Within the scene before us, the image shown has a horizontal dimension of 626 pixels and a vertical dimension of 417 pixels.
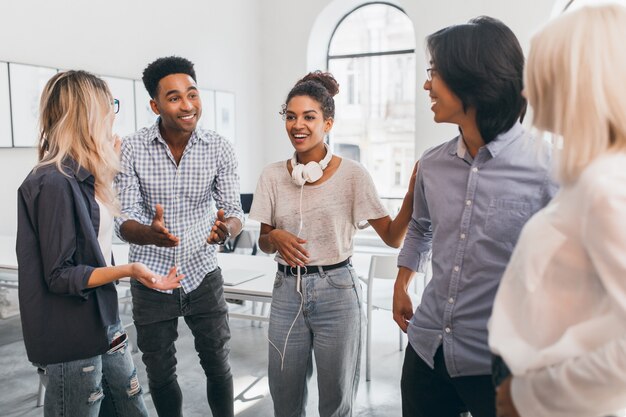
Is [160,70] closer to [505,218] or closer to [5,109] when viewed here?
[505,218]

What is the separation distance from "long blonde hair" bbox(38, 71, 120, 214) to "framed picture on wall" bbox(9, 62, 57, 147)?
283cm

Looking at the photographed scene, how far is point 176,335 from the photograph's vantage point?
7.06ft

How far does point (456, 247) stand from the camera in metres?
1.34

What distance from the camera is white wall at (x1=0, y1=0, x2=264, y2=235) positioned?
418 cm

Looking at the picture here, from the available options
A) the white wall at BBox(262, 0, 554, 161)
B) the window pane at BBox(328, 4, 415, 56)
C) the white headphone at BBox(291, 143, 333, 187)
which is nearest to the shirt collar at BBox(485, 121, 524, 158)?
the white headphone at BBox(291, 143, 333, 187)

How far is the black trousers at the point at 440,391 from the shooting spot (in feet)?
4.25

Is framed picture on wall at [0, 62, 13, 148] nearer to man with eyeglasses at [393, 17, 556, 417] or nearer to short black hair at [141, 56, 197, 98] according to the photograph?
short black hair at [141, 56, 197, 98]

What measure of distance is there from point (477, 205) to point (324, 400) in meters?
0.92

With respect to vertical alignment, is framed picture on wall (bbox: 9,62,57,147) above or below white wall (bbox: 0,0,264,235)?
below

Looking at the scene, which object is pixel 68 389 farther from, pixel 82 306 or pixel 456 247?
pixel 456 247

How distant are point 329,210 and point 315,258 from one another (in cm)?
17

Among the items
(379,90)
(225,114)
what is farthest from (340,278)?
(379,90)

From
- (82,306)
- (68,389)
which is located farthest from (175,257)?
(68,389)

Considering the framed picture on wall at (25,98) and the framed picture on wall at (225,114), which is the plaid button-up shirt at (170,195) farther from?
the framed picture on wall at (225,114)
